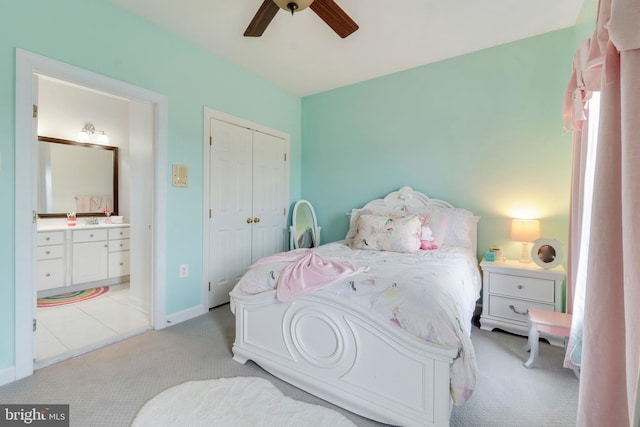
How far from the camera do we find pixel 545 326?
193cm

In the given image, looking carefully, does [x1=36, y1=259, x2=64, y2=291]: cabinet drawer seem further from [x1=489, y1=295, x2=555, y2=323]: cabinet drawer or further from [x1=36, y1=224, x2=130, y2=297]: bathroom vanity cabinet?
[x1=489, y1=295, x2=555, y2=323]: cabinet drawer

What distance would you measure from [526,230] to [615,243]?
1.89m

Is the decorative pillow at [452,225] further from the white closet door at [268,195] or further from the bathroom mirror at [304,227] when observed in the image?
the white closet door at [268,195]

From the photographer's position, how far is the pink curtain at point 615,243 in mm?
746

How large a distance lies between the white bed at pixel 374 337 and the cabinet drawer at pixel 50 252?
2.86 m

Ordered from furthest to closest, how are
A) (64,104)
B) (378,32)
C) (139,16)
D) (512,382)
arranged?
(64,104)
(378,32)
(139,16)
(512,382)

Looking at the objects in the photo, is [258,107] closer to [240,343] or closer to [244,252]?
[244,252]

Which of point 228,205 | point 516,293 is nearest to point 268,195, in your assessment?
point 228,205

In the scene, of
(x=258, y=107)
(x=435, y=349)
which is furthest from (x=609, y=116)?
(x=258, y=107)

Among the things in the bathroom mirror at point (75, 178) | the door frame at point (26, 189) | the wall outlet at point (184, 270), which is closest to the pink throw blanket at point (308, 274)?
→ the wall outlet at point (184, 270)

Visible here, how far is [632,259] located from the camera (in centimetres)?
73

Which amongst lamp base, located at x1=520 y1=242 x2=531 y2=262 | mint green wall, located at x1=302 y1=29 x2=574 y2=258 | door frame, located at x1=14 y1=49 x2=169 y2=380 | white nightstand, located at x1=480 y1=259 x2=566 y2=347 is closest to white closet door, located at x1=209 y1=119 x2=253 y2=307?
mint green wall, located at x1=302 y1=29 x2=574 y2=258

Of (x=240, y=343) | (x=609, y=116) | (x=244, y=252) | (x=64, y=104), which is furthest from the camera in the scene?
(x=64, y=104)

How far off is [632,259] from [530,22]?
2.65 metres
